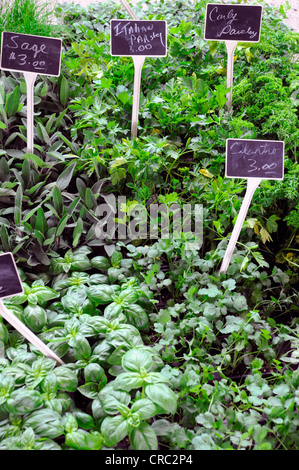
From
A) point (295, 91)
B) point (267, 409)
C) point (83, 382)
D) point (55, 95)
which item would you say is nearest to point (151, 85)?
point (55, 95)

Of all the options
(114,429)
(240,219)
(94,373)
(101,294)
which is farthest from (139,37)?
(114,429)

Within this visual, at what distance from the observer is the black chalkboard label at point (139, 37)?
5.10 ft

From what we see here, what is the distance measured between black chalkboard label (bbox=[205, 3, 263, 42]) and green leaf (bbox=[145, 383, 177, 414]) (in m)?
1.41

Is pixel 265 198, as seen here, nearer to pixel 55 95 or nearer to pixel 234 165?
pixel 234 165

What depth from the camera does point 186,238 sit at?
4.47ft

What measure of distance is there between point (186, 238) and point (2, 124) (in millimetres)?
921

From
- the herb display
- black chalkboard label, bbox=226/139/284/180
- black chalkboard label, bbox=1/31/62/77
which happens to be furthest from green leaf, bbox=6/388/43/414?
black chalkboard label, bbox=1/31/62/77

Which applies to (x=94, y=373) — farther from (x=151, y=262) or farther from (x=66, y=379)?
(x=151, y=262)

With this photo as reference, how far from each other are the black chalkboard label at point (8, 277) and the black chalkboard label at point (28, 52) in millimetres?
815

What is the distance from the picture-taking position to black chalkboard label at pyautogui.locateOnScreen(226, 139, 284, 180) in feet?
Result: 3.98

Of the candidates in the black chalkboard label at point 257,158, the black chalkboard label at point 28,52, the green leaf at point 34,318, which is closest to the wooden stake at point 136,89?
the black chalkboard label at point 28,52

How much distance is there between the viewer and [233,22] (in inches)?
65.5

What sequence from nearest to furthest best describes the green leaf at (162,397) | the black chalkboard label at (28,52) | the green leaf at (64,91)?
the green leaf at (162,397) < the black chalkboard label at (28,52) < the green leaf at (64,91)

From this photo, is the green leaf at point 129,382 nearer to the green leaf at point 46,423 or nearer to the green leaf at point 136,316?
the green leaf at point 46,423
